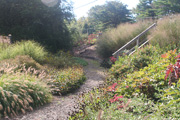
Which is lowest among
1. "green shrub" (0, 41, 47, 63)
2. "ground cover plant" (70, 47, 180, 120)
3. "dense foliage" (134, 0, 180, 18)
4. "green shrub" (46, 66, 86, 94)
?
"green shrub" (46, 66, 86, 94)

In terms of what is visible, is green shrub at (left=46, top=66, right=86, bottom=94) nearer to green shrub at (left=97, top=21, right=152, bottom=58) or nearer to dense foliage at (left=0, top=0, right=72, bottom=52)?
green shrub at (left=97, top=21, right=152, bottom=58)

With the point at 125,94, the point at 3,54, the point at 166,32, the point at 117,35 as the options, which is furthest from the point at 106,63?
the point at 125,94

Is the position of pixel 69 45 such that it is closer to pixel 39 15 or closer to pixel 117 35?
pixel 39 15

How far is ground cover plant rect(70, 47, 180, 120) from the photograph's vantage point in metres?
2.54

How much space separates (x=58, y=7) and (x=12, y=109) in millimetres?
11067

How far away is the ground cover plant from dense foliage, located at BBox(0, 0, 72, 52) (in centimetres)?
998

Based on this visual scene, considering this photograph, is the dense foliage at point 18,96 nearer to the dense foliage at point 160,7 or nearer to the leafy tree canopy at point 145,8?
the dense foliage at point 160,7

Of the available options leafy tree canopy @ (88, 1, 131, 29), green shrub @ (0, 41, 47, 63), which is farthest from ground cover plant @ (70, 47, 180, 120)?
leafy tree canopy @ (88, 1, 131, 29)

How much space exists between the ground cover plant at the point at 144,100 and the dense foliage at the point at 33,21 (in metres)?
9.98

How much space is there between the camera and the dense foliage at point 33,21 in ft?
40.9

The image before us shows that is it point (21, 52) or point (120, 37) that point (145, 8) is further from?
point (21, 52)

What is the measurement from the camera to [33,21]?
41.5 feet

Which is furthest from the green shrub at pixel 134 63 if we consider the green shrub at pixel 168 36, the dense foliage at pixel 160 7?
the dense foliage at pixel 160 7

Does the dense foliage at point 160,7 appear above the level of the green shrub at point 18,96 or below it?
above
